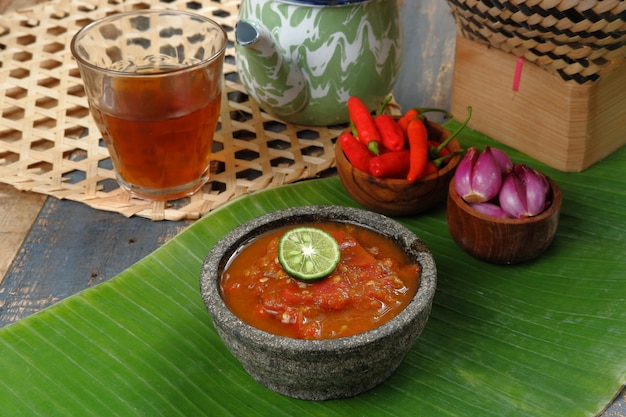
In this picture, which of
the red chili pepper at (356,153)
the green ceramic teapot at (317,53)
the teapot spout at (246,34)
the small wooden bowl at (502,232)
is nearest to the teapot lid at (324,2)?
Answer: the green ceramic teapot at (317,53)

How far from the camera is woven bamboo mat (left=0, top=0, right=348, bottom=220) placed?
2033 millimetres

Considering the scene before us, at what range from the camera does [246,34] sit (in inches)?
81.8

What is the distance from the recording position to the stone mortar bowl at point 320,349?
1339 millimetres

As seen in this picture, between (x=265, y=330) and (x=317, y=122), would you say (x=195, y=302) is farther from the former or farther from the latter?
(x=317, y=122)

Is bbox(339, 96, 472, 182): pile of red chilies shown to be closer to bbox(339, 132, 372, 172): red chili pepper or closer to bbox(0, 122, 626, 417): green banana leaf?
bbox(339, 132, 372, 172): red chili pepper

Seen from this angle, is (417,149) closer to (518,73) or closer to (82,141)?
(518,73)

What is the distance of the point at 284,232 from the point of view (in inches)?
64.8

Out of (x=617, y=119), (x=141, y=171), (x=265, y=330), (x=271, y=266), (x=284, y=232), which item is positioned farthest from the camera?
(x=617, y=119)

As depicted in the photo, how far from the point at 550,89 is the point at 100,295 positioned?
1.21 meters

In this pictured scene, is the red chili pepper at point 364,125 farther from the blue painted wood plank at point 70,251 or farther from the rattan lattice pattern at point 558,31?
the blue painted wood plank at point 70,251

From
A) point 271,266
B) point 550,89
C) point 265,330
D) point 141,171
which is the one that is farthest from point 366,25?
point 265,330

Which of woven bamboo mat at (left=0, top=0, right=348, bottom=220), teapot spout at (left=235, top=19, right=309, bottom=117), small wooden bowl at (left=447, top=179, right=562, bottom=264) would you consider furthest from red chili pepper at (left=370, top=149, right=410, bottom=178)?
teapot spout at (left=235, top=19, right=309, bottom=117)

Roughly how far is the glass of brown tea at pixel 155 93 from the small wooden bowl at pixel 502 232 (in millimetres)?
637

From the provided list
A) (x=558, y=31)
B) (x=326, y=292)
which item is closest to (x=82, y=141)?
(x=326, y=292)
